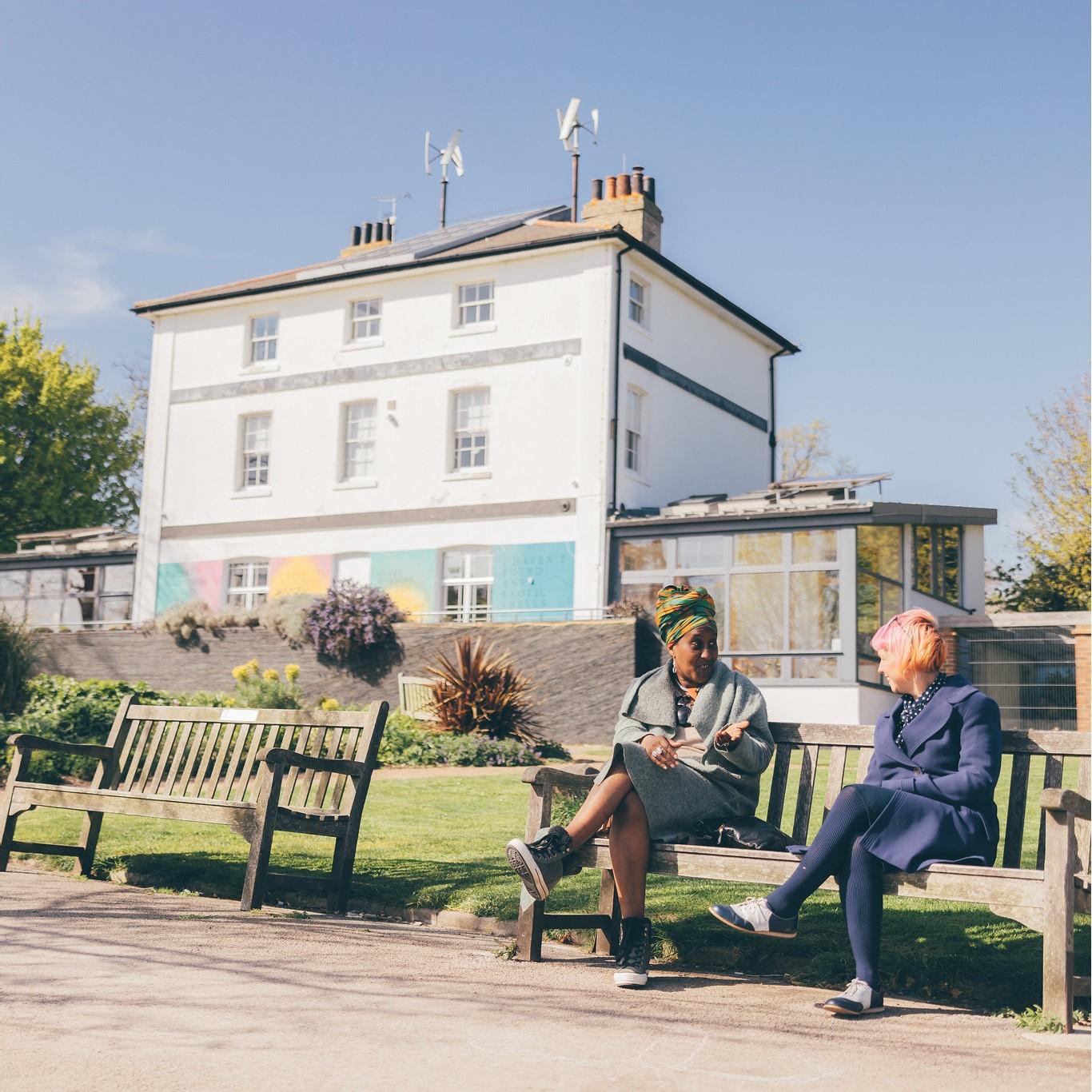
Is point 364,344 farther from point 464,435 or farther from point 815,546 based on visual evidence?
point 815,546

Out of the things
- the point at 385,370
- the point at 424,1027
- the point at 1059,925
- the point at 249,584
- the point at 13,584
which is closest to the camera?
the point at 424,1027

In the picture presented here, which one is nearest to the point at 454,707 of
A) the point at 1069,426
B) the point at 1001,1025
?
the point at 1001,1025

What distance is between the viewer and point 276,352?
29.7m

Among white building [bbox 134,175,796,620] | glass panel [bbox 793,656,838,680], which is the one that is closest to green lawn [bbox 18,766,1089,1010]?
glass panel [bbox 793,656,838,680]

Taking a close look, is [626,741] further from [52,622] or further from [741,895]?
[52,622]

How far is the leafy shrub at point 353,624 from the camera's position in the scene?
23000mm

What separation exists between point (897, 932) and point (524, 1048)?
2.16 metres

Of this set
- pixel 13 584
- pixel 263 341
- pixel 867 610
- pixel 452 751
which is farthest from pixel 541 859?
pixel 13 584

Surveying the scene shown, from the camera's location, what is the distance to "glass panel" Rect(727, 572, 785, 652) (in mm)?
23062

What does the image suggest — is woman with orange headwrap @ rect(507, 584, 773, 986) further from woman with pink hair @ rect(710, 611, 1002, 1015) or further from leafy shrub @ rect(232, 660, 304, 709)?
leafy shrub @ rect(232, 660, 304, 709)

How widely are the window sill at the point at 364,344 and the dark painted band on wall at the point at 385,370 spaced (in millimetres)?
402

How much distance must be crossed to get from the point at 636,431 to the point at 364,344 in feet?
20.6

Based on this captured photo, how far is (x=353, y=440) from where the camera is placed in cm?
2848

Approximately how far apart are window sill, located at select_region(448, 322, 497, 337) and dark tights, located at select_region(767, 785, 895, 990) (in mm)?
22994
